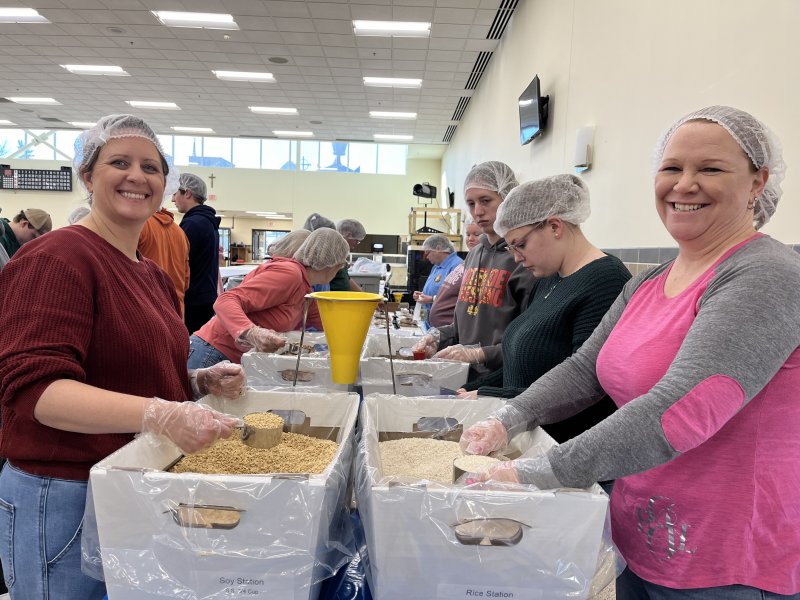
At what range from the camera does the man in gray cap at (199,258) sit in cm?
333

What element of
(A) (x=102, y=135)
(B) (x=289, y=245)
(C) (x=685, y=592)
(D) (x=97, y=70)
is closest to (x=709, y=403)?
(C) (x=685, y=592)

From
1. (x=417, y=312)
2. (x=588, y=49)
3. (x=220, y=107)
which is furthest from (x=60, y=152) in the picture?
(x=588, y=49)

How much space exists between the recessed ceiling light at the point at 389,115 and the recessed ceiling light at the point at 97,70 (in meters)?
3.56

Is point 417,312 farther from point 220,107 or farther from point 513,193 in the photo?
point 220,107

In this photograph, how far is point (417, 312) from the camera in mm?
4863

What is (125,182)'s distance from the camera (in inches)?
42.8

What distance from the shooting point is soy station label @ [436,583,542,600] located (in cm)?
70

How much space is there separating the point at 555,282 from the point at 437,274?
3.07m

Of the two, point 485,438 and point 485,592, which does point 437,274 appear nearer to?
point 485,438

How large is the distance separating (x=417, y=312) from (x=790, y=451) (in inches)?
162

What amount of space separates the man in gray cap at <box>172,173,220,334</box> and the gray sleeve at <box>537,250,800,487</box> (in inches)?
117

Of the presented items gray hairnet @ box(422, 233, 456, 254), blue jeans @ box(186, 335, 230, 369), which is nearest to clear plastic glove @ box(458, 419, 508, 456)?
blue jeans @ box(186, 335, 230, 369)

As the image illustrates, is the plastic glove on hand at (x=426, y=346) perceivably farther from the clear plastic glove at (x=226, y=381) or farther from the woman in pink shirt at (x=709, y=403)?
the woman in pink shirt at (x=709, y=403)

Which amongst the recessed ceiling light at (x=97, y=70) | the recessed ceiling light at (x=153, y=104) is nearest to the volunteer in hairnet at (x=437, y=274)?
the recessed ceiling light at (x=97, y=70)
